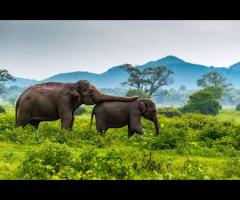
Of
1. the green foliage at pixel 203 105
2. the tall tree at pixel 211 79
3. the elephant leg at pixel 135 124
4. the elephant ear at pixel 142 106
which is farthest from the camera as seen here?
the tall tree at pixel 211 79

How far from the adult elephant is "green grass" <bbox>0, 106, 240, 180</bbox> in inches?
23.9

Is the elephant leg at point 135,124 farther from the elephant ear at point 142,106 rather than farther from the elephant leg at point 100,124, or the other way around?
the elephant leg at point 100,124

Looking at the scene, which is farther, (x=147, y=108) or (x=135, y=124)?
(x=147, y=108)

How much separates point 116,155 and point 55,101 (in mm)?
7790

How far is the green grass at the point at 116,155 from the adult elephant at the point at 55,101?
0.61 meters

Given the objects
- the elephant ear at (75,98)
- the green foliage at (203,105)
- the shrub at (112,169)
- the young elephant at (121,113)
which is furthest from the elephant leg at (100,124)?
the green foliage at (203,105)

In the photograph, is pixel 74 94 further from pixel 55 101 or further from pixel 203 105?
pixel 203 105

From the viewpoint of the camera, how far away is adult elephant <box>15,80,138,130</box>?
17.8m

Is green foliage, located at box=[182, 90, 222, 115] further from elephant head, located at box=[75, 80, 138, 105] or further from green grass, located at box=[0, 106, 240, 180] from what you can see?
elephant head, located at box=[75, 80, 138, 105]

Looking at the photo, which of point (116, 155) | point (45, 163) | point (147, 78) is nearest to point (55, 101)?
point (45, 163)

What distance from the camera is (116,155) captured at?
10562 mm

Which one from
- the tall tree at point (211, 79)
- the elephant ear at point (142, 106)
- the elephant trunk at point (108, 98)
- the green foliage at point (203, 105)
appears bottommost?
the green foliage at point (203, 105)

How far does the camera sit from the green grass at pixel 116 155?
993cm

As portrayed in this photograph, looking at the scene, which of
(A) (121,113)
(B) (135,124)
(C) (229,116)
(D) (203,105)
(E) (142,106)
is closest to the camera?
(B) (135,124)
